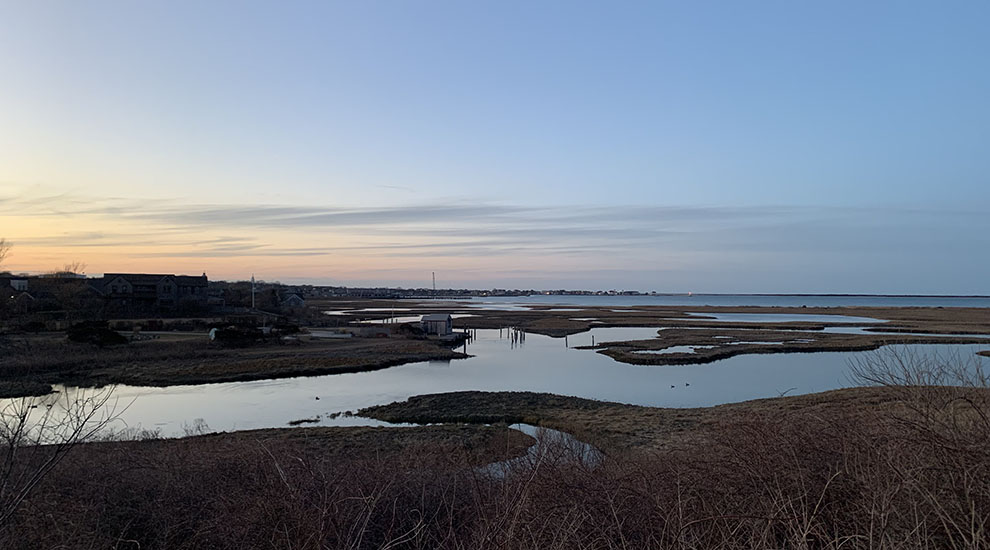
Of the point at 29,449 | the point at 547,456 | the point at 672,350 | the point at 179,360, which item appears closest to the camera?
the point at 547,456

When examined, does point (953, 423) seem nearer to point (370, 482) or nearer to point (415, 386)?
point (370, 482)

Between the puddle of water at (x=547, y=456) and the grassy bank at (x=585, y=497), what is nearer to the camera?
the grassy bank at (x=585, y=497)

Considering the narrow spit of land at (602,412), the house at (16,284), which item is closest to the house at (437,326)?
the narrow spit of land at (602,412)

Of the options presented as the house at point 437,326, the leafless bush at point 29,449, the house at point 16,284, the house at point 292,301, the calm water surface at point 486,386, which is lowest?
the calm water surface at point 486,386

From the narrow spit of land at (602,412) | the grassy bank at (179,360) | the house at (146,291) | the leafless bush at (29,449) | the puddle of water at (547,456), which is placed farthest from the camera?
the house at (146,291)

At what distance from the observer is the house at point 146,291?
6456 centimetres

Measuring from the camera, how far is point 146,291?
66.9 m

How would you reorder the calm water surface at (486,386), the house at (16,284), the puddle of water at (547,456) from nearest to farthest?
the puddle of water at (547,456) → the calm water surface at (486,386) → the house at (16,284)

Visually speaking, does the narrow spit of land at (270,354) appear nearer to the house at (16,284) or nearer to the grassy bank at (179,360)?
the grassy bank at (179,360)

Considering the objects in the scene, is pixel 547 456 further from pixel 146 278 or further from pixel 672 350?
pixel 146 278

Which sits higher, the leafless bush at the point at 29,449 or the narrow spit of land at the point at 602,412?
the leafless bush at the point at 29,449

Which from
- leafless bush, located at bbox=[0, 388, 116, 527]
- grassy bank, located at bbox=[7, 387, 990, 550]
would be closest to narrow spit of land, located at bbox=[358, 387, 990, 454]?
grassy bank, located at bbox=[7, 387, 990, 550]

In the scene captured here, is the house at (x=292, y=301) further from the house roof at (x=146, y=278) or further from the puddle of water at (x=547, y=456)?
the puddle of water at (x=547, y=456)

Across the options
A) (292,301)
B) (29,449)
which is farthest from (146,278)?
(29,449)
